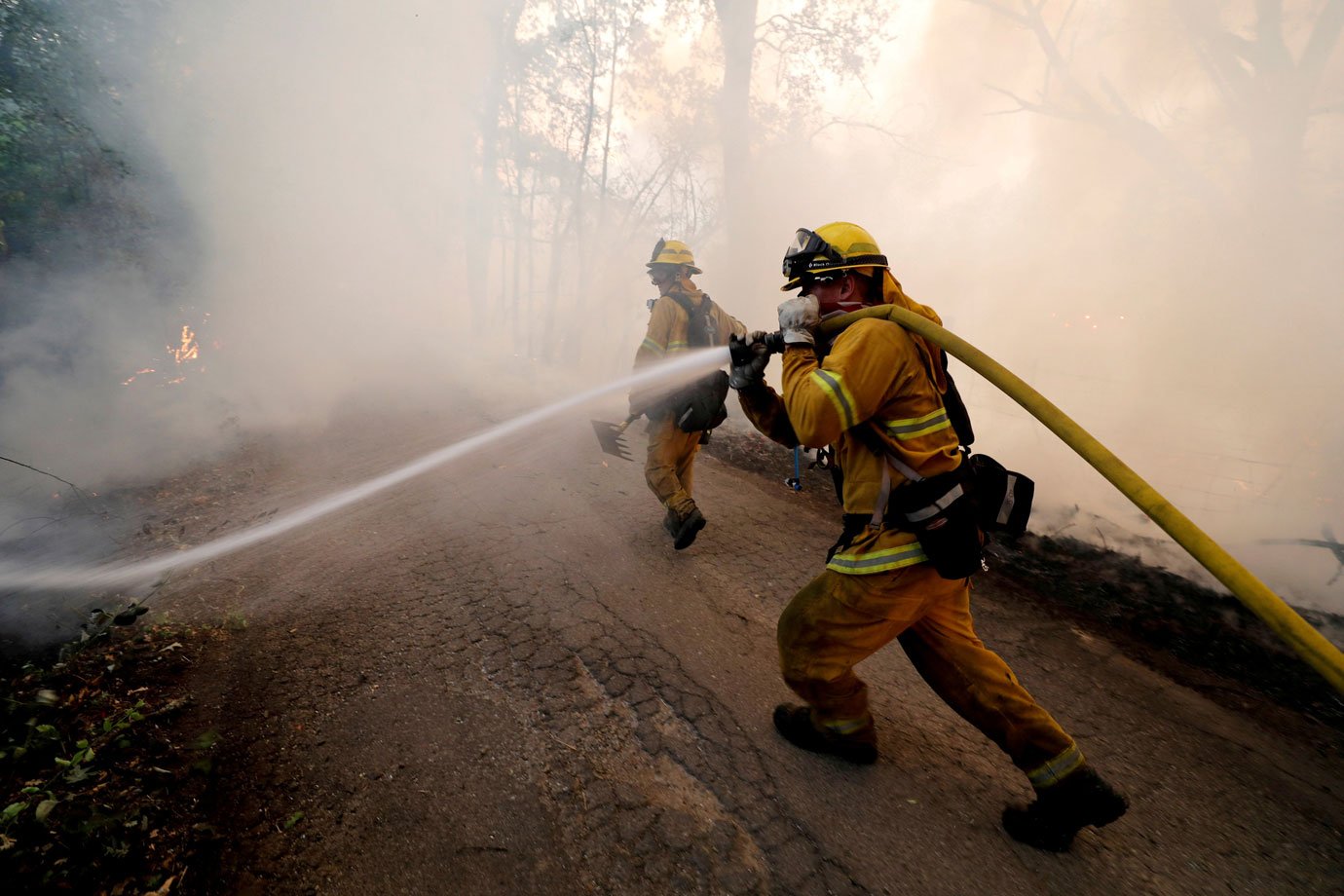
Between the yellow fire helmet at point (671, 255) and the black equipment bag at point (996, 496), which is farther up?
the yellow fire helmet at point (671, 255)

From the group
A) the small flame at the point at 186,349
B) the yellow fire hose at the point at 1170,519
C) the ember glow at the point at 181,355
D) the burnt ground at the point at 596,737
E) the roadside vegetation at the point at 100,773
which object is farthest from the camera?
the small flame at the point at 186,349

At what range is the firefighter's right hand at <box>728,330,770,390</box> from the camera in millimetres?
2111

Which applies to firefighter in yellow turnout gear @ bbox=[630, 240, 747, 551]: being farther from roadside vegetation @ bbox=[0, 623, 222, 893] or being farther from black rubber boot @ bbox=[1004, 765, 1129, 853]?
roadside vegetation @ bbox=[0, 623, 222, 893]

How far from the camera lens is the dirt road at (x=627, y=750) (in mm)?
1736

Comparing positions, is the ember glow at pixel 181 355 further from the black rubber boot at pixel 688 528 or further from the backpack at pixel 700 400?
the black rubber boot at pixel 688 528

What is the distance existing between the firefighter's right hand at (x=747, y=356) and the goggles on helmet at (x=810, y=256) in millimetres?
269

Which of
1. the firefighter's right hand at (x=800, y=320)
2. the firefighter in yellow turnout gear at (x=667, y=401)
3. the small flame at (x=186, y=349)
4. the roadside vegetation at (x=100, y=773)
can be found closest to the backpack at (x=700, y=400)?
the firefighter in yellow turnout gear at (x=667, y=401)

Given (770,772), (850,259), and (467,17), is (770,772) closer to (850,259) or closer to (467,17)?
(850,259)

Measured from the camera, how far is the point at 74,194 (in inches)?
208

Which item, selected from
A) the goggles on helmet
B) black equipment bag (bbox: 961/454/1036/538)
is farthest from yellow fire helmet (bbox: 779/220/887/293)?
black equipment bag (bbox: 961/454/1036/538)

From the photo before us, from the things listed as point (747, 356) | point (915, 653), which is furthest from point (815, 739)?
point (747, 356)

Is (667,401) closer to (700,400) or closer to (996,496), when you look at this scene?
(700,400)

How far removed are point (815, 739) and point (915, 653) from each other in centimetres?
53

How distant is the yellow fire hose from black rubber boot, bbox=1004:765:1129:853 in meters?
0.76
